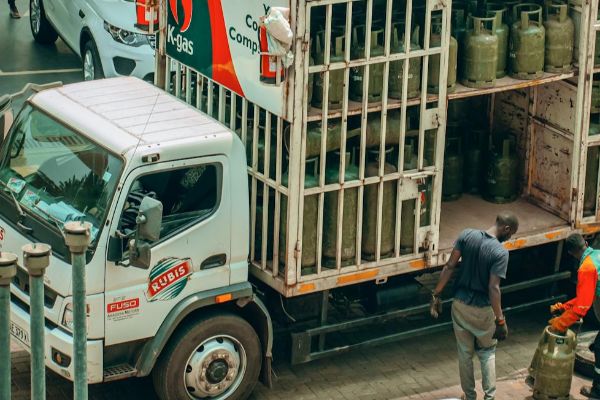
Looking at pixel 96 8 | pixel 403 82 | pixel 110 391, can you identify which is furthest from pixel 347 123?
pixel 96 8

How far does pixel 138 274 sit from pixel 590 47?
13.0ft

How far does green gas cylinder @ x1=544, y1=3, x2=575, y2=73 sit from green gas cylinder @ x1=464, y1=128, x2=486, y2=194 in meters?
1.19

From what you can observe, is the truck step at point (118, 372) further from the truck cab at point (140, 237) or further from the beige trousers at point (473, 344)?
the beige trousers at point (473, 344)

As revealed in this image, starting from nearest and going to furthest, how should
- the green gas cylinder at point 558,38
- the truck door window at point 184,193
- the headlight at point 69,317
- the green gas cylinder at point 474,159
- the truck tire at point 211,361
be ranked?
the headlight at point 69,317, the truck door window at point 184,193, the truck tire at point 211,361, the green gas cylinder at point 558,38, the green gas cylinder at point 474,159

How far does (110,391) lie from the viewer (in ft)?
31.3

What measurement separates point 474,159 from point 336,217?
2.23m

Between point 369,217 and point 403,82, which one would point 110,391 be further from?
point 403,82

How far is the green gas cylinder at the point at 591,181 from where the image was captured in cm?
1035

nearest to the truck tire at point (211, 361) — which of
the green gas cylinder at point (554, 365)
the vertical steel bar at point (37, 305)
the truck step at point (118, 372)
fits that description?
the truck step at point (118, 372)

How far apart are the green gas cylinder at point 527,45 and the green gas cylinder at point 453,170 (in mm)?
1057

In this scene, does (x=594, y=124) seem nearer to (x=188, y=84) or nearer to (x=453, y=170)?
(x=453, y=170)

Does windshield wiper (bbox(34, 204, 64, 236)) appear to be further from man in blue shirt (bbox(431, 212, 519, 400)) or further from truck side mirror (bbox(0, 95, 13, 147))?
man in blue shirt (bbox(431, 212, 519, 400))

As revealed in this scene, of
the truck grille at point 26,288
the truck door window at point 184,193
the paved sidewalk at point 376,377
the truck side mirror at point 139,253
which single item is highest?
the truck door window at point 184,193

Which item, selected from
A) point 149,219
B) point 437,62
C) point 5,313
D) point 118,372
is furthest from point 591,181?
point 5,313
